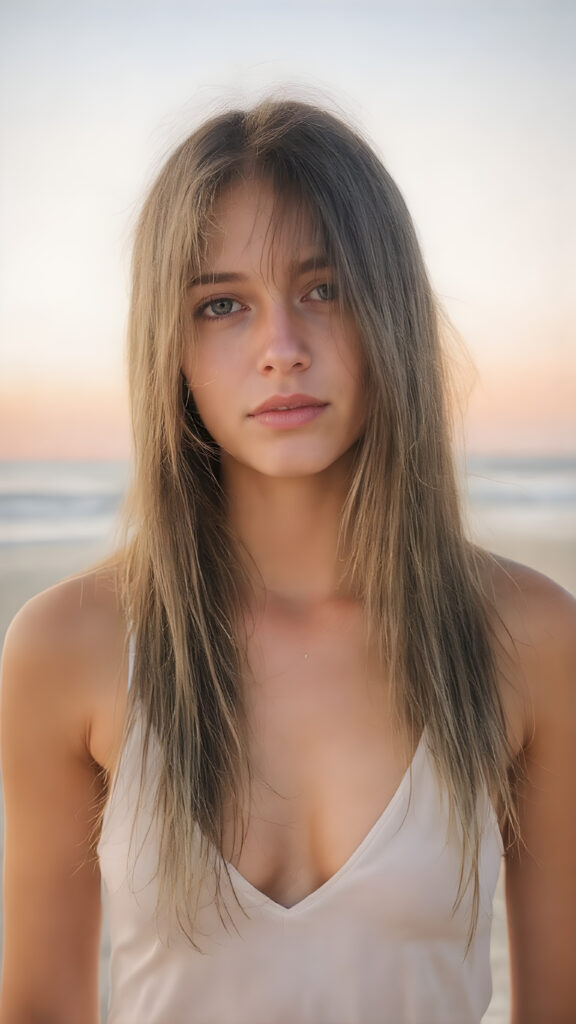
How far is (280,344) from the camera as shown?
42.6 inches

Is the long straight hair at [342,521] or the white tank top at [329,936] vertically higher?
the long straight hair at [342,521]

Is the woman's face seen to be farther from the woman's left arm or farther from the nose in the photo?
the woman's left arm

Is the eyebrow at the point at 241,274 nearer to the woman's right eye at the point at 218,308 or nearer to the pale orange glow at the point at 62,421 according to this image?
the woman's right eye at the point at 218,308

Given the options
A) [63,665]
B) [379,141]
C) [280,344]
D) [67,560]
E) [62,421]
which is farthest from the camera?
[67,560]

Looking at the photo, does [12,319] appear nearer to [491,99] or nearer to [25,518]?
[25,518]

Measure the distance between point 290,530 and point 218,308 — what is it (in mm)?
274

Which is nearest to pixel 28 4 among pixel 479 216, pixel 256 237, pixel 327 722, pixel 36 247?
pixel 36 247

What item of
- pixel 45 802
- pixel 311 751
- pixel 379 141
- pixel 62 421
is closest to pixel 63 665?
pixel 45 802

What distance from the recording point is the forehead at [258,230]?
1100mm

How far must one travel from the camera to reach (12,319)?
3.77 metres

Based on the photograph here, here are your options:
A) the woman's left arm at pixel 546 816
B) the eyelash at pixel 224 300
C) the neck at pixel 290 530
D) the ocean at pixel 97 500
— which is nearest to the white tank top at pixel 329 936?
the woman's left arm at pixel 546 816

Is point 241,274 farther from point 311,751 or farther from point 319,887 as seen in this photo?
point 319,887

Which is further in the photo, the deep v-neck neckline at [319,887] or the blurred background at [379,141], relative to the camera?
the blurred background at [379,141]

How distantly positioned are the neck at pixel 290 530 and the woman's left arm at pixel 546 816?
240mm
